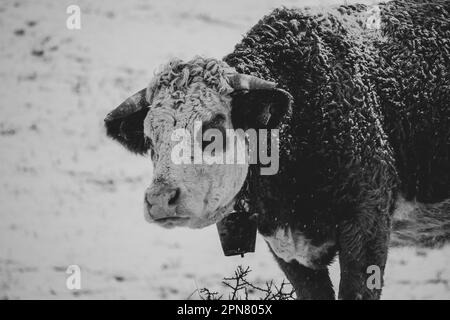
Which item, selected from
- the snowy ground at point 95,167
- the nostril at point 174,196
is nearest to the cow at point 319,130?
the nostril at point 174,196

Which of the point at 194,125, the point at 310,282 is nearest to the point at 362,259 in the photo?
the point at 310,282

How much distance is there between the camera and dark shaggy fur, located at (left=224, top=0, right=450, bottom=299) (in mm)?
5629

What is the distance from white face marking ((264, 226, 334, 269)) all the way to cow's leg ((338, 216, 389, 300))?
0.78 ft

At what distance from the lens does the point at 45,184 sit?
9.98 m

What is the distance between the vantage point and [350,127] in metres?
5.69

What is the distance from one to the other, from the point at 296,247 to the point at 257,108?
Answer: 0.98m

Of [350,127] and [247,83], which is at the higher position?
[247,83]

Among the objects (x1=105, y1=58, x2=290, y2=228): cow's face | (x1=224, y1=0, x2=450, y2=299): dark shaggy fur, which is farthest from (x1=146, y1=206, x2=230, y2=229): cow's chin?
(x1=224, y1=0, x2=450, y2=299): dark shaggy fur

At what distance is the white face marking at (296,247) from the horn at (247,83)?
0.96m

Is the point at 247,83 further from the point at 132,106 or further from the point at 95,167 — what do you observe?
the point at 95,167

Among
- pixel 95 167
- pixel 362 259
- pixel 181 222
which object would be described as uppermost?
pixel 95 167
